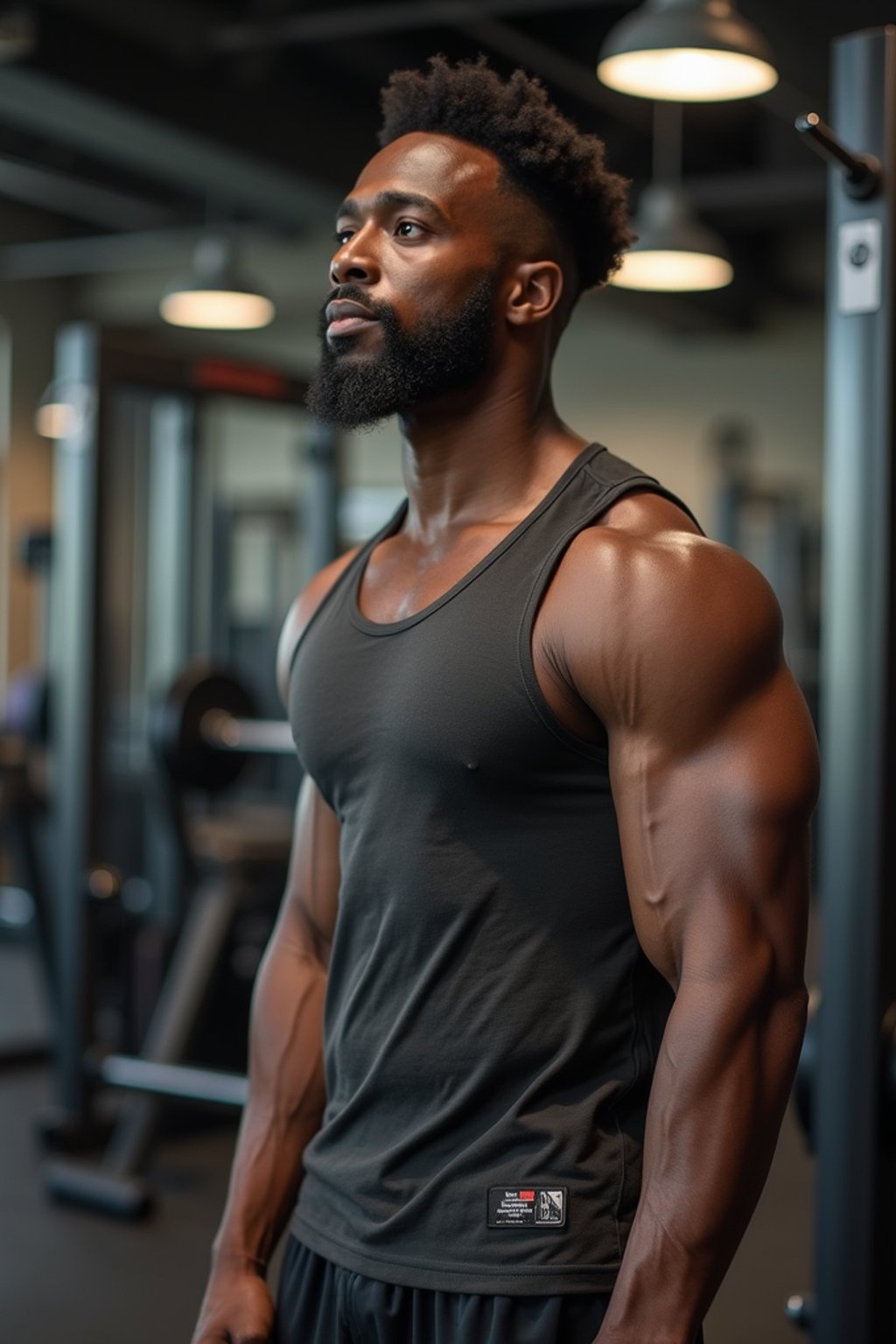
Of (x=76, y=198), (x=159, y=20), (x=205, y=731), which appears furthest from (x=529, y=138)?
(x=76, y=198)

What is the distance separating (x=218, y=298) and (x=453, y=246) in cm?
394

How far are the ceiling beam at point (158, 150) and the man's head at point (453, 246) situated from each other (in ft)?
13.6

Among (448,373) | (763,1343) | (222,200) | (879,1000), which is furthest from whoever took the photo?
(222,200)

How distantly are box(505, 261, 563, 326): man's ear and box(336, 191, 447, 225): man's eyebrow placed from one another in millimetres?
75

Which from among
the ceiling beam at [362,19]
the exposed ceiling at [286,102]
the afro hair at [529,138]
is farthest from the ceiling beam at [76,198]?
the afro hair at [529,138]

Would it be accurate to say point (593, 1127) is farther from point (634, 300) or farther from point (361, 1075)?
point (634, 300)

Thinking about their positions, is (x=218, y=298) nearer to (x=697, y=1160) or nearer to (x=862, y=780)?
(x=862, y=780)

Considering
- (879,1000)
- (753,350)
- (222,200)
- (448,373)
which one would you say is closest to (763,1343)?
(879,1000)

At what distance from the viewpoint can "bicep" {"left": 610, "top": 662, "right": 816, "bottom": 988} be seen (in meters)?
1.06

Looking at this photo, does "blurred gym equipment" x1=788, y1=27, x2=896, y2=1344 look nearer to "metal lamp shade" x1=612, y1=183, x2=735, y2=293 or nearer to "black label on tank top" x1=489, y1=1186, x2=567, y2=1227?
"black label on tank top" x1=489, y1=1186, x2=567, y2=1227

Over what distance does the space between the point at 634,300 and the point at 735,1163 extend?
7.40m

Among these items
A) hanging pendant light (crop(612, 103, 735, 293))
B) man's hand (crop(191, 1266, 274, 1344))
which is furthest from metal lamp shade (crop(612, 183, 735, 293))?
man's hand (crop(191, 1266, 274, 1344))

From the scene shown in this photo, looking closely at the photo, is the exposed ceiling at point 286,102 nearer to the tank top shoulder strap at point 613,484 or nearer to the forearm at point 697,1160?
the tank top shoulder strap at point 613,484

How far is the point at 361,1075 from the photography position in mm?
1232
